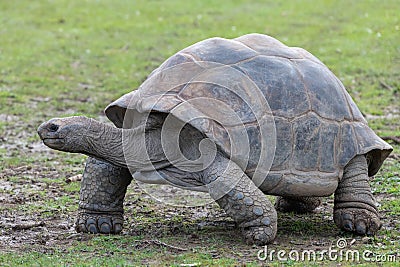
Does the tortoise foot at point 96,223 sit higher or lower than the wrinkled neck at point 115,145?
lower

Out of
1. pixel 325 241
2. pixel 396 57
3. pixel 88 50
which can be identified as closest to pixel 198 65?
pixel 325 241

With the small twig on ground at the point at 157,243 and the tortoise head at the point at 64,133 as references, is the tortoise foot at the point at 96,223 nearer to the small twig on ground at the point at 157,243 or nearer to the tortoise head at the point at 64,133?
→ the small twig on ground at the point at 157,243

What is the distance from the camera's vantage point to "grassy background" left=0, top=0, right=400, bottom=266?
204 inches

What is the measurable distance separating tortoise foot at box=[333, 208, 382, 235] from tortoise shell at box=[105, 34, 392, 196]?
212mm

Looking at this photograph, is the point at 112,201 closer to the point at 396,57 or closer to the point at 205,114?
the point at 205,114

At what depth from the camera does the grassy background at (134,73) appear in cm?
518

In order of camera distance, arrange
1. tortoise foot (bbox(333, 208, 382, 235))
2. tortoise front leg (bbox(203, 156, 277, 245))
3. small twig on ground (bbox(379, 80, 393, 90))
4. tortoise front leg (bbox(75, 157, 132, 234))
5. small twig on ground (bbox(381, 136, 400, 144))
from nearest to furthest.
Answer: tortoise front leg (bbox(203, 156, 277, 245)), tortoise foot (bbox(333, 208, 382, 235)), tortoise front leg (bbox(75, 157, 132, 234)), small twig on ground (bbox(381, 136, 400, 144)), small twig on ground (bbox(379, 80, 393, 90))

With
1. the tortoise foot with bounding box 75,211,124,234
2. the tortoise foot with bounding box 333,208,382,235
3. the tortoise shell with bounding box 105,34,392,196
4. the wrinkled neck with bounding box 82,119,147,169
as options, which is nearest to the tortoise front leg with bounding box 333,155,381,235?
the tortoise foot with bounding box 333,208,382,235

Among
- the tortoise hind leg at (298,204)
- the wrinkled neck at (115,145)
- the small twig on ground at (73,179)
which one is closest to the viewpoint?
the wrinkled neck at (115,145)

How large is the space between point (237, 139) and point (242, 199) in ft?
1.22

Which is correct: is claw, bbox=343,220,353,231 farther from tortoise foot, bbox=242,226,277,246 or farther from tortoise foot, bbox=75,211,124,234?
tortoise foot, bbox=75,211,124,234

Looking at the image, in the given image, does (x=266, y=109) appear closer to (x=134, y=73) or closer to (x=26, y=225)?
(x=26, y=225)
